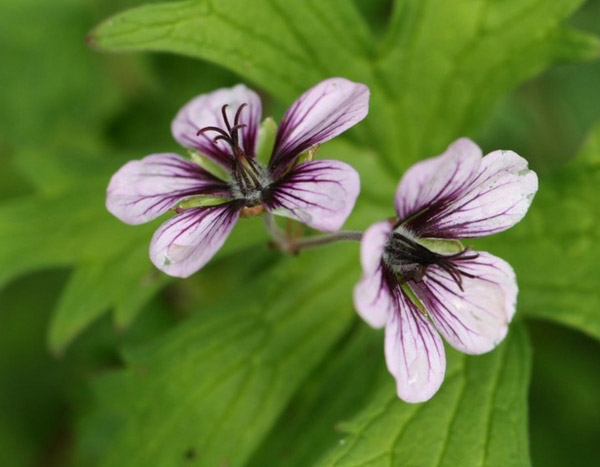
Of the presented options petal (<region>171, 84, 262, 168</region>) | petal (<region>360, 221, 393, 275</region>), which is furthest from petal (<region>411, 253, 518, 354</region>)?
petal (<region>171, 84, 262, 168</region>)

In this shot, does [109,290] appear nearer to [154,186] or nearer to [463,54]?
[154,186]

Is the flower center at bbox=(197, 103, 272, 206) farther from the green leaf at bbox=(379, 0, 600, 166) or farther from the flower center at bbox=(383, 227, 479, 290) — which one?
the green leaf at bbox=(379, 0, 600, 166)

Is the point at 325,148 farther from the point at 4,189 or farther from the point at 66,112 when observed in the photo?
the point at 4,189

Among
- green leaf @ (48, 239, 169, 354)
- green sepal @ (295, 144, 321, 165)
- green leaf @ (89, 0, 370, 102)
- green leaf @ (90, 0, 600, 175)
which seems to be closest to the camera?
green sepal @ (295, 144, 321, 165)

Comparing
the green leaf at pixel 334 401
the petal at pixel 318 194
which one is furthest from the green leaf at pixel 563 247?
the petal at pixel 318 194

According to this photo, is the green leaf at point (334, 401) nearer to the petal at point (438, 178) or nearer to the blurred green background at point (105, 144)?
the petal at point (438, 178)

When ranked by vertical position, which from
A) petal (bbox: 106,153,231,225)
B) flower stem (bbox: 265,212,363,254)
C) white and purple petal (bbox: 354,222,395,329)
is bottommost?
flower stem (bbox: 265,212,363,254)
